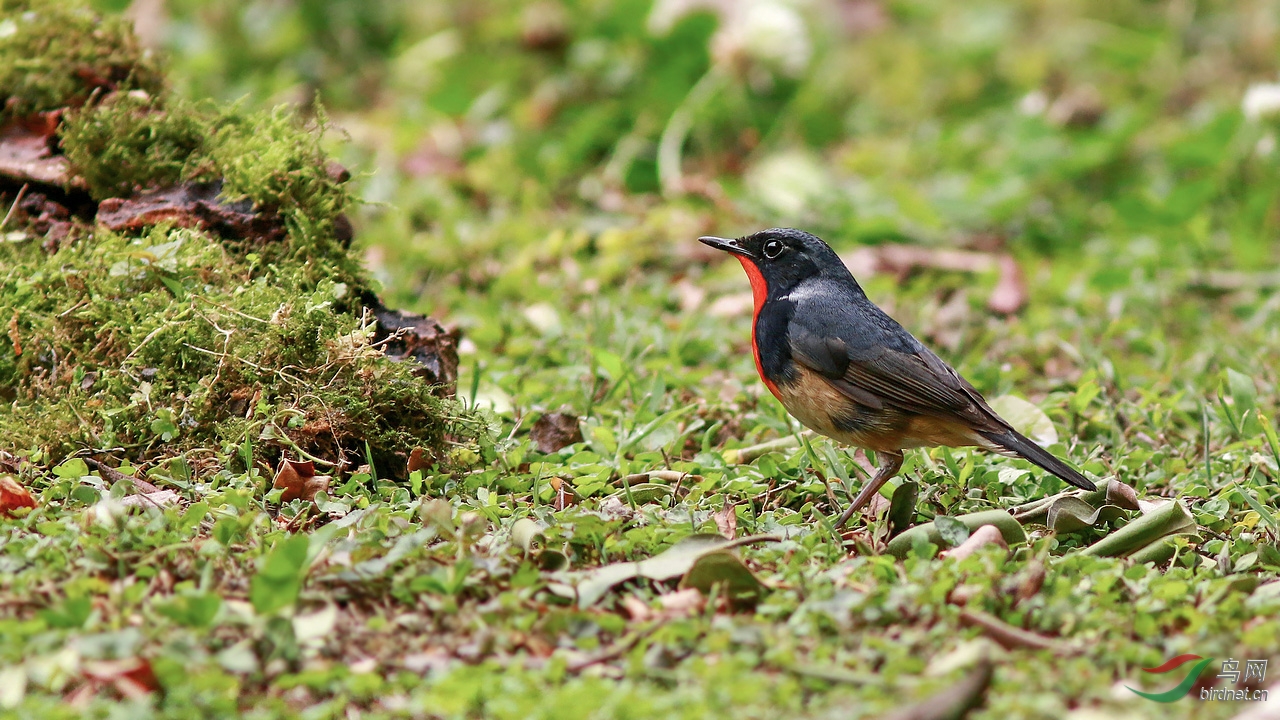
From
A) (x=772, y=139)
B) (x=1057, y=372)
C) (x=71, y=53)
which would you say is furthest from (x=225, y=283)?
(x=772, y=139)

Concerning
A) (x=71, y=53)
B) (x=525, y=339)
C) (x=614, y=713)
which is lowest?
(x=525, y=339)

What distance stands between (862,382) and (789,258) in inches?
31.5

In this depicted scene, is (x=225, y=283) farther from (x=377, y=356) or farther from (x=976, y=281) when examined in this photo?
(x=976, y=281)

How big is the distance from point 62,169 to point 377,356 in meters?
1.71

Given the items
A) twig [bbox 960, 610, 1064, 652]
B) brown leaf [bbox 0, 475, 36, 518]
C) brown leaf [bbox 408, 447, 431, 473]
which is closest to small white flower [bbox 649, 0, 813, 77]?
brown leaf [bbox 408, 447, 431, 473]

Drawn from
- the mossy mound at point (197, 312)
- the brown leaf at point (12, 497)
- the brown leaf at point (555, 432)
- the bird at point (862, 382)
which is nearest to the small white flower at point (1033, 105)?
the bird at point (862, 382)

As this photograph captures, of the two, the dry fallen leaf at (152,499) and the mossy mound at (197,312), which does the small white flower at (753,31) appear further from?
the dry fallen leaf at (152,499)

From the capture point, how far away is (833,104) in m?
10.6

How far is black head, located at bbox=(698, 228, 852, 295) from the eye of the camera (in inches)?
207

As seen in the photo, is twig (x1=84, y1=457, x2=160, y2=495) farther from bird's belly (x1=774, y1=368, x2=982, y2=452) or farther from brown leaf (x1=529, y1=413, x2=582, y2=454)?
bird's belly (x1=774, y1=368, x2=982, y2=452)

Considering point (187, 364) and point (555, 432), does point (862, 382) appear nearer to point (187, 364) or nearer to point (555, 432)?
point (555, 432)

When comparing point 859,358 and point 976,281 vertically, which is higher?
point 859,358

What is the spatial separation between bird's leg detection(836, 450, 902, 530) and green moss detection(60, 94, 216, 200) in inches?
116

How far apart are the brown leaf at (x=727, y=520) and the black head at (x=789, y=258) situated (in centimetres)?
127
